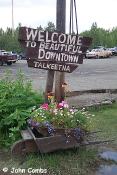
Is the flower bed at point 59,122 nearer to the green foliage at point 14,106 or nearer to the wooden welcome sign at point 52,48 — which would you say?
the green foliage at point 14,106

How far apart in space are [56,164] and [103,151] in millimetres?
1044

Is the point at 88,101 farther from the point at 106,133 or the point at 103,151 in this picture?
the point at 103,151

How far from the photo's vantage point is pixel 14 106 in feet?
25.0

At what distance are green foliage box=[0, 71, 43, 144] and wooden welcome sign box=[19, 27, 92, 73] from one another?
0.55m

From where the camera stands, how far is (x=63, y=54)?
8.48 metres

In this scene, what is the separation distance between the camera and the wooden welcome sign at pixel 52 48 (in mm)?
8234

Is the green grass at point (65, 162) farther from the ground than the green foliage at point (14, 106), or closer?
closer

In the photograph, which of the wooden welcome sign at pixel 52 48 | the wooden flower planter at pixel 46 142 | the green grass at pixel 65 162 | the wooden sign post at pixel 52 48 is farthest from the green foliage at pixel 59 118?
the wooden welcome sign at pixel 52 48

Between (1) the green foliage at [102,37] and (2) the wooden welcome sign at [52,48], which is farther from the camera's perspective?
(1) the green foliage at [102,37]

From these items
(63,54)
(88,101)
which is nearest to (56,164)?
(63,54)

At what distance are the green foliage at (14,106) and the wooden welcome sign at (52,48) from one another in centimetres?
55

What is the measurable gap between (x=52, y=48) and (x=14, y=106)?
1.46 m

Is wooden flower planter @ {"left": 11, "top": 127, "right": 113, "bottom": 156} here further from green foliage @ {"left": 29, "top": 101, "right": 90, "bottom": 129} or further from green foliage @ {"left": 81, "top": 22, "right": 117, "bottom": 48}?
green foliage @ {"left": 81, "top": 22, "right": 117, "bottom": 48}

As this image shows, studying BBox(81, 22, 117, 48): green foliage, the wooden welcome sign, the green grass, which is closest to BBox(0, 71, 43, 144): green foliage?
the wooden welcome sign
